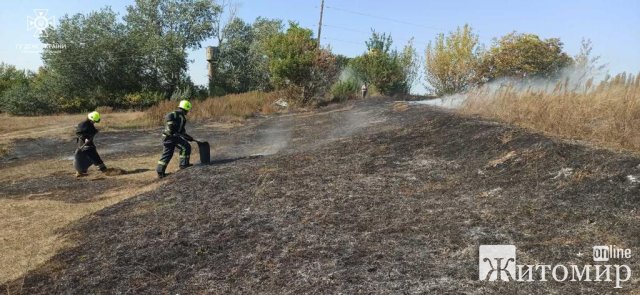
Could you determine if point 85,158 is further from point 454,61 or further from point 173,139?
point 454,61

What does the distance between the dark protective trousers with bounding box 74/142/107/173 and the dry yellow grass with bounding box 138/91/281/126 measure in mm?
10440

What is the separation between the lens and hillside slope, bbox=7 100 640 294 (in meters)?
4.27

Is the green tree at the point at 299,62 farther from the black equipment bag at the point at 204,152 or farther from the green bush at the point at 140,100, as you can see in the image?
the black equipment bag at the point at 204,152

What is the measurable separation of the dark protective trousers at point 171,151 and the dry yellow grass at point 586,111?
683cm

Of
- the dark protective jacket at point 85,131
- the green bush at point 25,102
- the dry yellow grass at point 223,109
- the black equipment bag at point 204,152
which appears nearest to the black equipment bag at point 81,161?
the dark protective jacket at point 85,131

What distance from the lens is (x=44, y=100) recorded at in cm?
2934

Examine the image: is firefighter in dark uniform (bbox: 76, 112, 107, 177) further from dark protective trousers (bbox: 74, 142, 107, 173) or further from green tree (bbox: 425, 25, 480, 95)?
green tree (bbox: 425, 25, 480, 95)

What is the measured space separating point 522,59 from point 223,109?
14685 millimetres

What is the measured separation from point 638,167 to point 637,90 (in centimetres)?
298

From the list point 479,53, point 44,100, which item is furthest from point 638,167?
point 44,100

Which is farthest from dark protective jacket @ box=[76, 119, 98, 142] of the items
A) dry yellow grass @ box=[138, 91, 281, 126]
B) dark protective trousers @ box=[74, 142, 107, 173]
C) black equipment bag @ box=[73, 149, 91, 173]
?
dry yellow grass @ box=[138, 91, 281, 126]

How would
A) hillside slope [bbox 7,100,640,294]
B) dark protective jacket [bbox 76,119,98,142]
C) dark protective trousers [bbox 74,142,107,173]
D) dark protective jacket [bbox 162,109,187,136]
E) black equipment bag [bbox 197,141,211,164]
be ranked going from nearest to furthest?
hillside slope [bbox 7,100,640,294] → dark protective jacket [bbox 162,109,187,136] → black equipment bag [bbox 197,141,211,164] → dark protective trousers [bbox 74,142,107,173] → dark protective jacket [bbox 76,119,98,142]

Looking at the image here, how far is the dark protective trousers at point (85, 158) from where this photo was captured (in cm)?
1118

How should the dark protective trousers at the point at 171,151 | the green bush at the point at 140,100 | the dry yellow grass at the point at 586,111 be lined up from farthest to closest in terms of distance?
the green bush at the point at 140,100, the dark protective trousers at the point at 171,151, the dry yellow grass at the point at 586,111
